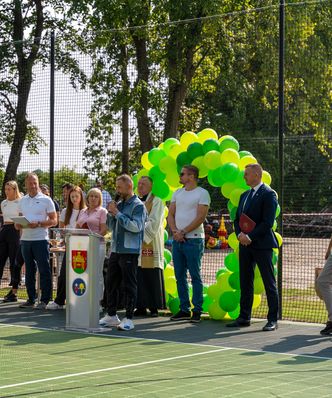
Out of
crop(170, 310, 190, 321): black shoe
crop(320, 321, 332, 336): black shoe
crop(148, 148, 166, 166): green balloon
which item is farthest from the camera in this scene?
crop(148, 148, 166, 166): green balloon

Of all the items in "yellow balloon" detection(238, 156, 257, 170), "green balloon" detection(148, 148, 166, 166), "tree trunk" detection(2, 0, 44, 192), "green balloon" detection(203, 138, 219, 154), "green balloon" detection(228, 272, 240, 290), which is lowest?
"green balloon" detection(228, 272, 240, 290)

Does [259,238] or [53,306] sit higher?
[259,238]

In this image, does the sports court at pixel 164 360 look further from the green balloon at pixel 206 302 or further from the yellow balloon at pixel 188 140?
the yellow balloon at pixel 188 140

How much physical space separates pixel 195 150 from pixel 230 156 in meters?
0.61

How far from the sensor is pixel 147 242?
43.0 ft

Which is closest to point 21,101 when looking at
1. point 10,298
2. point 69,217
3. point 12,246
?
point 12,246

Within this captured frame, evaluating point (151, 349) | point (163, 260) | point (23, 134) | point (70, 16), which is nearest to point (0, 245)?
point (23, 134)

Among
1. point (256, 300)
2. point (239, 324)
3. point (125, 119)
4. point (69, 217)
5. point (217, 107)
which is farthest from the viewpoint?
point (217, 107)

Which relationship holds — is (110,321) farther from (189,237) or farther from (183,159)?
(183,159)

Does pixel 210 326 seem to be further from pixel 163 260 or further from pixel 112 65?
pixel 112 65

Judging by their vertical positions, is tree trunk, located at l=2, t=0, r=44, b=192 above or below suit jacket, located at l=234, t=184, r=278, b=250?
above

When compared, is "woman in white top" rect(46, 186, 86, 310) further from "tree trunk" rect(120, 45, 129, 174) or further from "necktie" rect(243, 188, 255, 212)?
"necktie" rect(243, 188, 255, 212)

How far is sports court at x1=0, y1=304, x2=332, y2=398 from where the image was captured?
26.5 feet

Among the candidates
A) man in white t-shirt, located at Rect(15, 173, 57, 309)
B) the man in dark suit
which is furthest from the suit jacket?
man in white t-shirt, located at Rect(15, 173, 57, 309)
